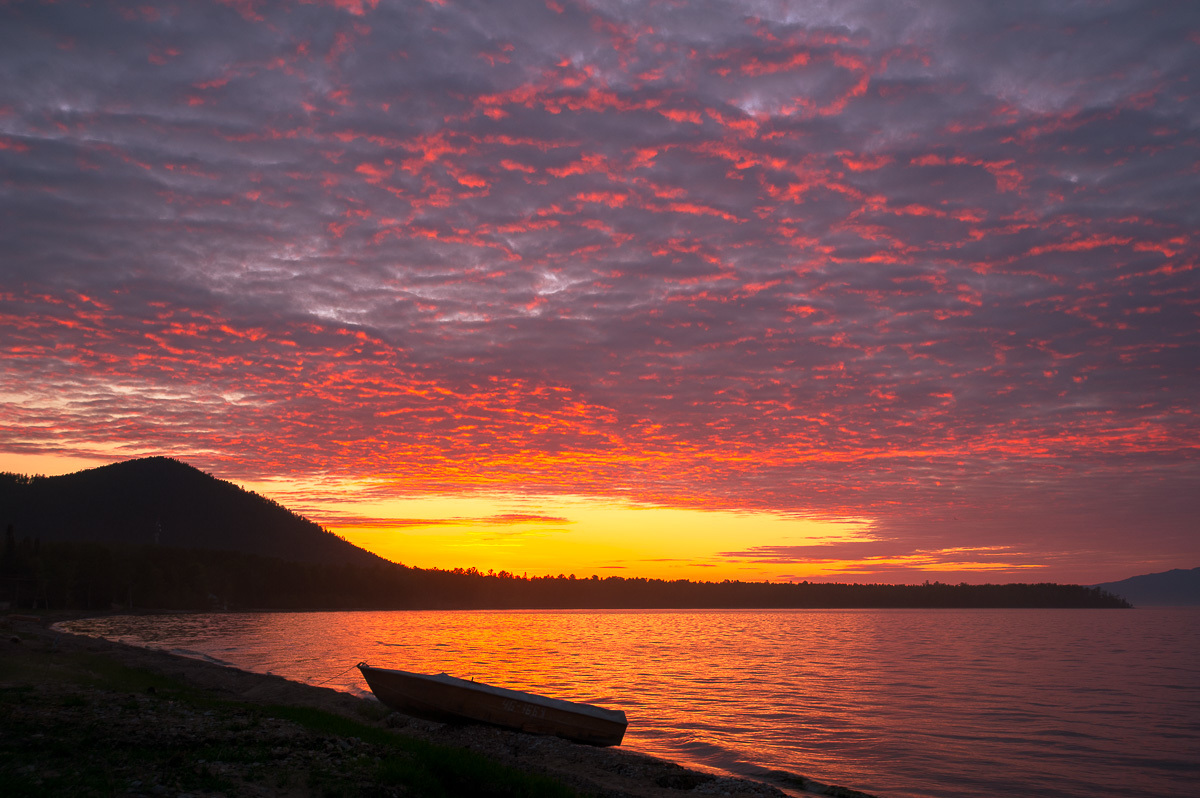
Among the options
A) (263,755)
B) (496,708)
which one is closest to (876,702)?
(496,708)

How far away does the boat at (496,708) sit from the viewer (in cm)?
2753

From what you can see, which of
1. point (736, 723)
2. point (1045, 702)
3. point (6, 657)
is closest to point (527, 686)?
point (736, 723)

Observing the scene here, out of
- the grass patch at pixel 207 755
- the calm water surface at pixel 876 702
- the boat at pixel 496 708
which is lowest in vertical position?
the calm water surface at pixel 876 702

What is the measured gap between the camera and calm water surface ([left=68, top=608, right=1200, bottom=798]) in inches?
1086

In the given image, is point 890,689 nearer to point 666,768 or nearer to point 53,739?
point 666,768

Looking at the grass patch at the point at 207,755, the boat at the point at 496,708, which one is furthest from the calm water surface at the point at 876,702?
the grass patch at the point at 207,755

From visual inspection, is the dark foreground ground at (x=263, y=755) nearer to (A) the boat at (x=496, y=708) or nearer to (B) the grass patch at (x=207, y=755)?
(B) the grass patch at (x=207, y=755)

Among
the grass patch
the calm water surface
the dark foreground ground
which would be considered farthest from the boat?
the grass patch

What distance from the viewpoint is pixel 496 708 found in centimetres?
2889

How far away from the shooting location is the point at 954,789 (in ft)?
81.7

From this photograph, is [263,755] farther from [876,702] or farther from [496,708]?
[876,702]

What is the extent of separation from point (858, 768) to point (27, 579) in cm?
14913

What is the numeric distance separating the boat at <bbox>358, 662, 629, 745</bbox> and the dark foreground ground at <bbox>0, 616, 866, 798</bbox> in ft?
1.67

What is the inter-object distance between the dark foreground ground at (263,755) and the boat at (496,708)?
508 mm
